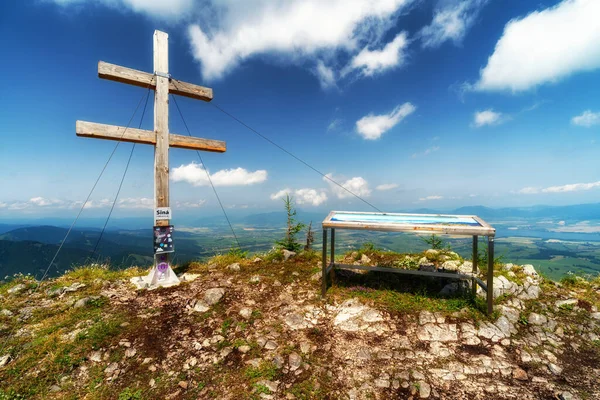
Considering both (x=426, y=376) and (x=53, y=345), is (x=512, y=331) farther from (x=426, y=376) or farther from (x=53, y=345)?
(x=53, y=345)

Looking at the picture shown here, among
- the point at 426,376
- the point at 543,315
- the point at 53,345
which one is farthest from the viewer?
the point at 543,315

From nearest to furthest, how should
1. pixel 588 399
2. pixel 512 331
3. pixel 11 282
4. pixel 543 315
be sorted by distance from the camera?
pixel 588 399 → pixel 512 331 → pixel 543 315 → pixel 11 282

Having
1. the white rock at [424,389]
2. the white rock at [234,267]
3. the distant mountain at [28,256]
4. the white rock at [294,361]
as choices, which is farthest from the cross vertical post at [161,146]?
the distant mountain at [28,256]

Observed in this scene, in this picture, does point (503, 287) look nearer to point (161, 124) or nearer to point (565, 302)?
point (565, 302)

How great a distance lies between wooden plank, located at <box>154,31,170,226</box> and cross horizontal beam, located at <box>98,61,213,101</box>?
0.21 m

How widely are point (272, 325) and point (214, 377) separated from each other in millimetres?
1485

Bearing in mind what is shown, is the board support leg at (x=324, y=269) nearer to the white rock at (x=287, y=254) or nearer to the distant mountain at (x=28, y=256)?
the white rock at (x=287, y=254)

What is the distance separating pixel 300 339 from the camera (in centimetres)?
465

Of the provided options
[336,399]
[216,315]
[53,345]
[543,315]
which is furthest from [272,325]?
[543,315]

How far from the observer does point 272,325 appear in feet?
16.6

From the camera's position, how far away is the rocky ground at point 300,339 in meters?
3.59

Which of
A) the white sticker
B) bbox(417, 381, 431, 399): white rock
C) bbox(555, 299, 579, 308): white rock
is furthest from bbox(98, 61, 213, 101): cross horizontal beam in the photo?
bbox(555, 299, 579, 308): white rock

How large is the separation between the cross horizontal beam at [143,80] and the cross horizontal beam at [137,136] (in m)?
1.32

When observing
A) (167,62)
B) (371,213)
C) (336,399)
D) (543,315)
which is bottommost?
(336,399)
